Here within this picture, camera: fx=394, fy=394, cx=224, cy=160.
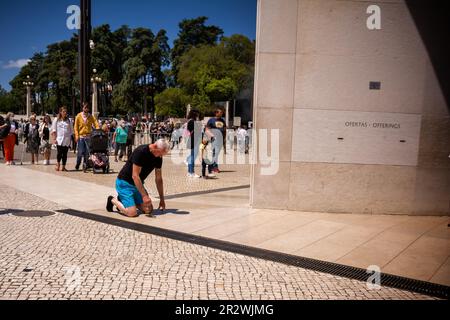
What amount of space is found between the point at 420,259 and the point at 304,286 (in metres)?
1.83

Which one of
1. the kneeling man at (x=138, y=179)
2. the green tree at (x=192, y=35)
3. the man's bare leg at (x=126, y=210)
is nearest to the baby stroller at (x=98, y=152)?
the kneeling man at (x=138, y=179)

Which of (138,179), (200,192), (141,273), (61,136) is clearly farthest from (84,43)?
(141,273)

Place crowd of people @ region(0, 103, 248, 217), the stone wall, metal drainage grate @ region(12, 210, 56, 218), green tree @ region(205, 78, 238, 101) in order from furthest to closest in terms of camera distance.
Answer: green tree @ region(205, 78, 238, 101)
the stone wall
metal drainage grate @ region(12, 210, 56, 218)
crowd of people @ region(0, 103, 248, 217)

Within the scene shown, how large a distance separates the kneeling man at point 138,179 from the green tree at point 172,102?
5532 centimetres

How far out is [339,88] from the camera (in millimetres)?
6891

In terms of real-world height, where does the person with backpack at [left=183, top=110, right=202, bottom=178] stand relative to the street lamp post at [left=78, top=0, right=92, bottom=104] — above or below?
below

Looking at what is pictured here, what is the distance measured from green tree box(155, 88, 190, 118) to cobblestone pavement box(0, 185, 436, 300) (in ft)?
187

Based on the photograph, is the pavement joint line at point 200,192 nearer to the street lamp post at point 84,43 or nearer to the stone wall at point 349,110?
the stone wall at point 349,110

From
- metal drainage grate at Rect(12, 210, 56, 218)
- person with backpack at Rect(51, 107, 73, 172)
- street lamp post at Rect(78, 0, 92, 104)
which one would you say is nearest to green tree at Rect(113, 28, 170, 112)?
street lamp post at Rect(78, 0, 92, 104)

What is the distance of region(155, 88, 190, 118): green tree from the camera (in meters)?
61.9

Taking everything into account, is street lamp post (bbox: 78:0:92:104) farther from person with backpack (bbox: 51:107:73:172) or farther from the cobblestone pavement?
the cobblestone pavement

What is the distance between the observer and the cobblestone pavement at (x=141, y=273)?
3.65 metres
